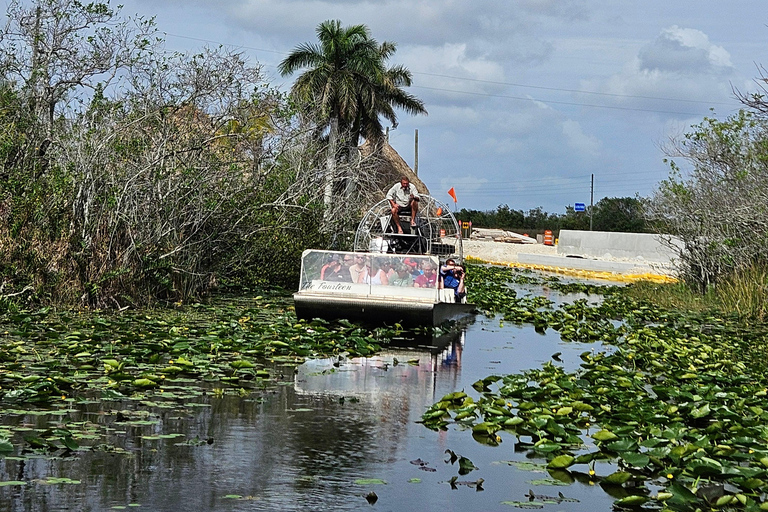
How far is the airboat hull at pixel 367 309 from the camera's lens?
15727 mm

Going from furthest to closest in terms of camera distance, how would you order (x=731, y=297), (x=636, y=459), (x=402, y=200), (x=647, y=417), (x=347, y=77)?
(x=347, y=77), (x=731, y=297), (x=402, y=200), (x=647, y=417), (x=636, y=459)

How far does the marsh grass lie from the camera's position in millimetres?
19938

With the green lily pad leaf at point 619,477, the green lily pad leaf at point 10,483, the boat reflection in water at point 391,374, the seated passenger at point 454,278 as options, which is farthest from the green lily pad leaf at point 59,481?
the seated passenger at point 454,278

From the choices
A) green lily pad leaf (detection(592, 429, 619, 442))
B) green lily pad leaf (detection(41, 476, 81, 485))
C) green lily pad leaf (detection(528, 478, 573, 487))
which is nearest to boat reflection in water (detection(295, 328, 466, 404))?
green lily pad leaf (detection(592, 429, 619, 442))

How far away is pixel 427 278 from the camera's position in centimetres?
1642

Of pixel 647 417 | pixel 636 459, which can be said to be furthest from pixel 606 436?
pixel 647 417

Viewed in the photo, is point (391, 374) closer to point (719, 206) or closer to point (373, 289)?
point (373, 289)

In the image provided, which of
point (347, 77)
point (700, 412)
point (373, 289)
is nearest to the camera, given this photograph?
point (700, 412)

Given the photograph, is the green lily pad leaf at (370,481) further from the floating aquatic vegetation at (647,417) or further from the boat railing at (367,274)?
the boat railing at (367,274)

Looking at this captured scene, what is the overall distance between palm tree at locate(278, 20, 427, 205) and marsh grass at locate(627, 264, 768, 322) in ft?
75.8

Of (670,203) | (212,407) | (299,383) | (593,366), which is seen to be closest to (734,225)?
(670,203)

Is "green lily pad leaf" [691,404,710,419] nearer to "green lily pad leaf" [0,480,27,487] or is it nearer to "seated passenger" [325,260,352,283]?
"green lily pad leaf" [0,480,27,487]

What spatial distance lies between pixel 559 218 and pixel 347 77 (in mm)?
48427

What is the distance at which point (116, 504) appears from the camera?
5895 mm
